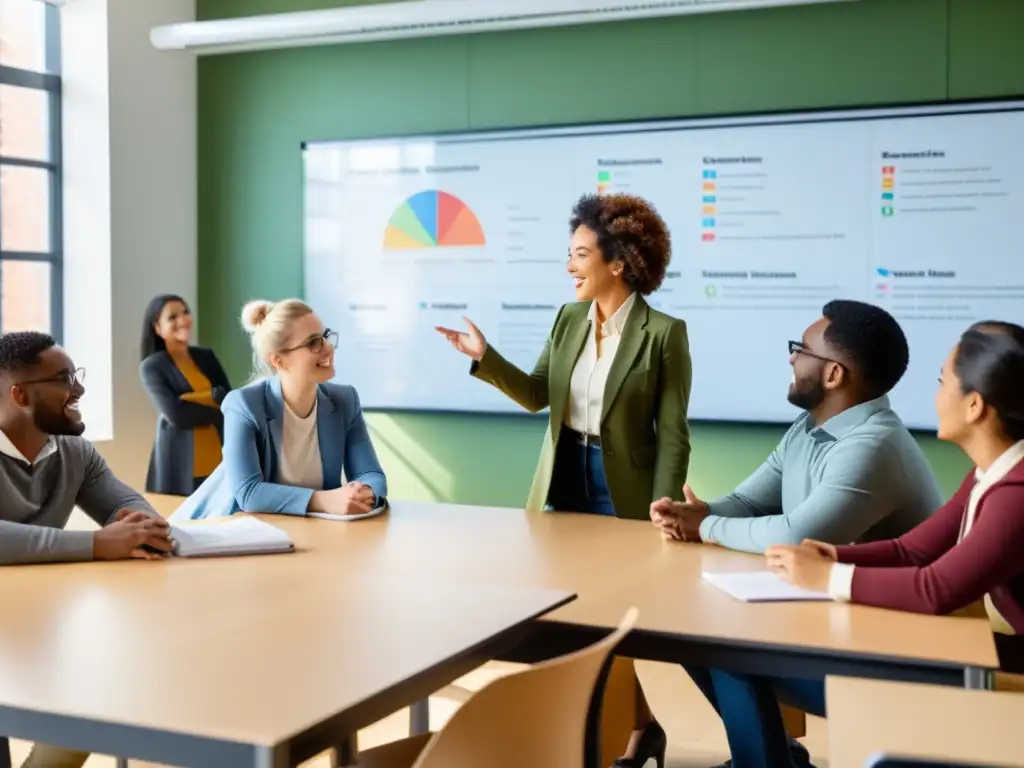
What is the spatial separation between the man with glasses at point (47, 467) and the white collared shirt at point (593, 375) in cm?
123

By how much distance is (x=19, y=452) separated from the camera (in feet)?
8.53

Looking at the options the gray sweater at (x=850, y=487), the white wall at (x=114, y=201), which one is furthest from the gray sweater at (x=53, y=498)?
the white wall at (x=114, y=201)

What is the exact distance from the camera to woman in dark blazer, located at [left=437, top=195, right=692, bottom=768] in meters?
3.30

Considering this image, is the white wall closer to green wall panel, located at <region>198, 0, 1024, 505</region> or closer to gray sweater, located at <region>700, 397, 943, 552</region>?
green wall panel, located at <region>198, 0, 1024, 505</region>

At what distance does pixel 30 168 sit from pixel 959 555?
494 cm

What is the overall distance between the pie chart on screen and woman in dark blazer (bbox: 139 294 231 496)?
1.08 metres

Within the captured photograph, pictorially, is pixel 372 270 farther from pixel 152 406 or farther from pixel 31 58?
pixel 31 58

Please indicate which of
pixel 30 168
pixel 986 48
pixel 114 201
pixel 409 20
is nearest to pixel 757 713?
pixel 986 48

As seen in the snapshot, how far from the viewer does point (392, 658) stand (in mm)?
1649

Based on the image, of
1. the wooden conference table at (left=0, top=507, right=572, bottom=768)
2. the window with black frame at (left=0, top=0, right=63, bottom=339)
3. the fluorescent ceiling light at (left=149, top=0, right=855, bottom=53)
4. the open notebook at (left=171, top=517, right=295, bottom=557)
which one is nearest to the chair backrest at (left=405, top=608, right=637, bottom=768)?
the wooden conference table at (left=0, top=507, right=572, bottom=768)

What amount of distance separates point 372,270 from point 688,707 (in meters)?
2.65

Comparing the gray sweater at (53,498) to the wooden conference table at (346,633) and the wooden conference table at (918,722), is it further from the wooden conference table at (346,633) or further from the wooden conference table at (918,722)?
the wooden conference table at (918,722)

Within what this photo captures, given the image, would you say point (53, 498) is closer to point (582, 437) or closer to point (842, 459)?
point (582, 437)

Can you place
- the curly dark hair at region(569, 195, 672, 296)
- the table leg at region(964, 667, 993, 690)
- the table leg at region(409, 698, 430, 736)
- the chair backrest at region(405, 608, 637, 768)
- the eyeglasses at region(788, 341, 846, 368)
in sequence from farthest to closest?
the curly dark hair at region(569, 195, 672, 296)
the table leg at region(409, 698, 430, 736)
the eyeglasses at region(788, 341, 846, 368)
the table leg at region(964, 667, 993, 690)
the chair backrest at region(405, 608, 637, 768)
